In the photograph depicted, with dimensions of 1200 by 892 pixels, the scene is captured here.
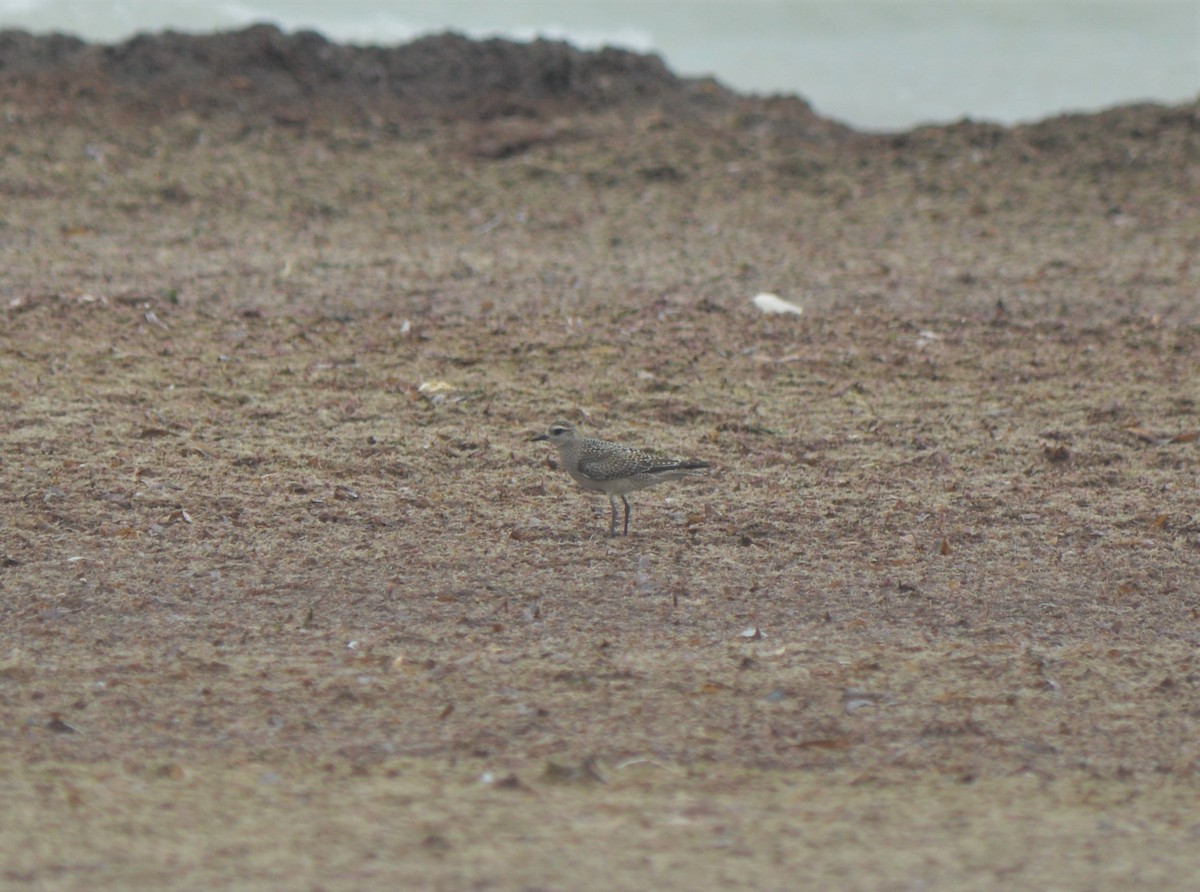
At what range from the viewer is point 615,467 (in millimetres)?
7531

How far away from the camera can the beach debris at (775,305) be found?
37.5 ft

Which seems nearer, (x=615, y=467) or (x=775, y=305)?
(x=615, y=467)

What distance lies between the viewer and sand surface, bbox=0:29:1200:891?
467 cm

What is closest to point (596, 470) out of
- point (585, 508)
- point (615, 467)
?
point (615, 467)

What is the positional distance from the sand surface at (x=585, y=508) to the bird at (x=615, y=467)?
253 millimetres

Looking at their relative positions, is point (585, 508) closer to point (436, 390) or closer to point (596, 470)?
point (596, 470)

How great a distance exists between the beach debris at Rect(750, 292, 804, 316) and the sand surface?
0.31 meters

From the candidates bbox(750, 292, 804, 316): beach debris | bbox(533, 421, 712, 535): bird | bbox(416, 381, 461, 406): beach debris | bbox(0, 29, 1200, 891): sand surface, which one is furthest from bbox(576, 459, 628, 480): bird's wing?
bbox(750, 292, 804, 316): beach debris

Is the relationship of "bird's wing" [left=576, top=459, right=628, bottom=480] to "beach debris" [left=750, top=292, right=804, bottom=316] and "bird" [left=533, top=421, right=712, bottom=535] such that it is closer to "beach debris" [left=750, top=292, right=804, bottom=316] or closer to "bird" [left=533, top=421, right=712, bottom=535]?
"bird" [left=533, top=421, right=712, bottom=535]

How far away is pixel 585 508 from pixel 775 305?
3948mm

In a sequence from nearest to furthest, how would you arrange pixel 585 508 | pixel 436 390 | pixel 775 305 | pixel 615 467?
pixel 615 467 → pixel 585 508 → pixel 436 390 → pixel 775 305

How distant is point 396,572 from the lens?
274 inches

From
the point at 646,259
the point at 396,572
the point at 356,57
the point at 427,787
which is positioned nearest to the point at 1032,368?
the point at 646,259

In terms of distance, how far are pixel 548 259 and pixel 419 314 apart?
207cm
